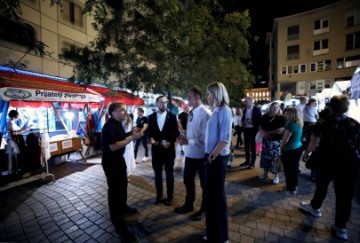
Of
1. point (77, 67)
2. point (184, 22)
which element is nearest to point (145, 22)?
point (184, 22)

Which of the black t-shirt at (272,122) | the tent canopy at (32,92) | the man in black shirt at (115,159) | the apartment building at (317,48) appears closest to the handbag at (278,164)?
the black t-shirt at (272,122)

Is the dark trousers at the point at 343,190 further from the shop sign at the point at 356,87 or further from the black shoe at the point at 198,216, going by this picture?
the shop sign at the point at 356,87

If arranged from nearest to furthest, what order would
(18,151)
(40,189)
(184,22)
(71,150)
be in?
(40,189) < (18,151) < (184,22) < (71,150)

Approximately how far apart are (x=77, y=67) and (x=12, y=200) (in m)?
3.84

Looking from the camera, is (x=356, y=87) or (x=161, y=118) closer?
(x=161, y=118)

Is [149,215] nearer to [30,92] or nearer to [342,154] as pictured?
[342,154]

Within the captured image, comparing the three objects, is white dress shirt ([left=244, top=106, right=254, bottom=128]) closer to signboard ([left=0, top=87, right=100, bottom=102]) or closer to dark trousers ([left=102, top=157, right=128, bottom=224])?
dark trousers ([left=102, top=157, right=128, bottom=224])

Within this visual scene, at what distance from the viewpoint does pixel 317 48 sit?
102ft

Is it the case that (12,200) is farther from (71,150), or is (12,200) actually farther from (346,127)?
(346,127)

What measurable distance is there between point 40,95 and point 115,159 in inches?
168

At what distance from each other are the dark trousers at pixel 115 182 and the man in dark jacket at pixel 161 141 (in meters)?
0.92

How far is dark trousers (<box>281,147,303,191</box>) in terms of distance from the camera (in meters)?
4.47

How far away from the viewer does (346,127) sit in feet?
9.71

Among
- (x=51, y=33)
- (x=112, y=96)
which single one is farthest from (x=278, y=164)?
(x=51, y=33)
